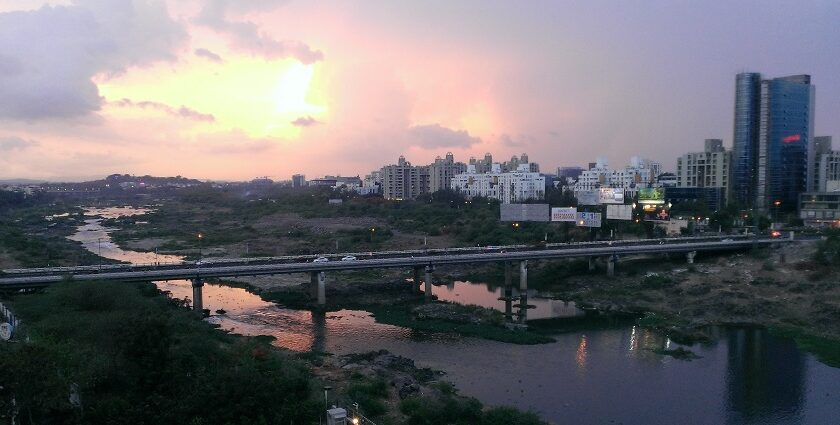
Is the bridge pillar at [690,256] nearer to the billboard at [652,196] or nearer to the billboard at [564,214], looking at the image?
the billboard at [564,214]

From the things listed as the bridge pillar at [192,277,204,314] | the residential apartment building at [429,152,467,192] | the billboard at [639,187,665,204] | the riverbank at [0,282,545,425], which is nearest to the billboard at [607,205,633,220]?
the billboard at [639,187,665,204]

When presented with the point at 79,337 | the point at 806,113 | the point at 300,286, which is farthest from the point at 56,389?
the point at 806,113

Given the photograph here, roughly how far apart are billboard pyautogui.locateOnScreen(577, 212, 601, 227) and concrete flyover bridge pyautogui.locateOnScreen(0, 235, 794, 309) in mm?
5366

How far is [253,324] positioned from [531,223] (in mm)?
46365

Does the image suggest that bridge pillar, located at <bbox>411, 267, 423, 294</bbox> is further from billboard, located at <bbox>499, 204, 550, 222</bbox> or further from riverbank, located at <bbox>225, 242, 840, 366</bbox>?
billboard, located at <bbox>499, 204, 550, 222</bbox>

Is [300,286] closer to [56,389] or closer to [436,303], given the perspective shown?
[436,303]

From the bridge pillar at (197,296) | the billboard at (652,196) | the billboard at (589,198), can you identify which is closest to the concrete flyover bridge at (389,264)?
the bridge pillar at (197,296)

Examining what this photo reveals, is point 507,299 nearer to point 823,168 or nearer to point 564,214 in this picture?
point 564,214

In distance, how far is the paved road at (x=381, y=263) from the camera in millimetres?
35031

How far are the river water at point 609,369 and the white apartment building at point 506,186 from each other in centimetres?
7273

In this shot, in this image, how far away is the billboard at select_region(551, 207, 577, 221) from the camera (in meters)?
58.9

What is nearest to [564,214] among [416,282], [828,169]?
[416,282]

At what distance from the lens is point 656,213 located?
68375mm

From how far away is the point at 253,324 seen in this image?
35719mm
